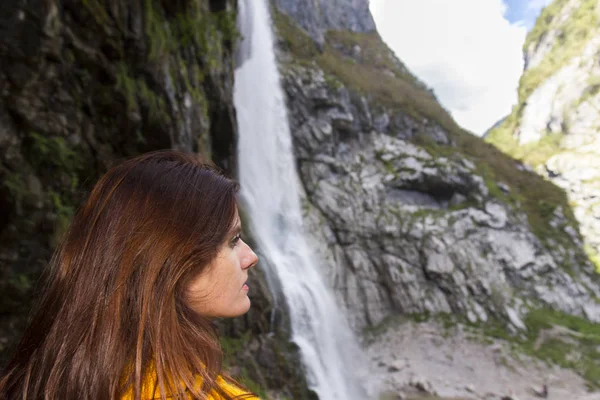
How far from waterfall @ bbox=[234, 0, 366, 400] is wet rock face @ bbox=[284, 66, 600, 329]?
4.09 ft

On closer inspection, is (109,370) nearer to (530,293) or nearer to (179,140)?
(179,140)

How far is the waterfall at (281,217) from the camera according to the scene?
43.7 feet

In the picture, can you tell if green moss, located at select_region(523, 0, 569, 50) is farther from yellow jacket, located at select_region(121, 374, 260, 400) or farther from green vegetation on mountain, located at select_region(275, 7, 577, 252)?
yellow jacket, located at select_region(121, 374, 260, 400)

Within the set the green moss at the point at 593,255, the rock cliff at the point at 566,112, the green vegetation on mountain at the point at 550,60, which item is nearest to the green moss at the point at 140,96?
the green moss at the point at 593,255

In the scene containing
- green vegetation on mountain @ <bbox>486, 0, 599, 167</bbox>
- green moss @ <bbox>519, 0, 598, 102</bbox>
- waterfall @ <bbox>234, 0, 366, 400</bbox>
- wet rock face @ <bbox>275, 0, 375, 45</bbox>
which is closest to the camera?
waterfall @ <bbox>234, 0, 366, 400</bbox>

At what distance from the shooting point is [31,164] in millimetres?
5574

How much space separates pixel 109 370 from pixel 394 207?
837 inches

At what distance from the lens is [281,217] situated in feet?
57.3

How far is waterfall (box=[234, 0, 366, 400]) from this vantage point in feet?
43.7

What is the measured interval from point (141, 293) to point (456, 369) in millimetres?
17012

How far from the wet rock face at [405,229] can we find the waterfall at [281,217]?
125cm

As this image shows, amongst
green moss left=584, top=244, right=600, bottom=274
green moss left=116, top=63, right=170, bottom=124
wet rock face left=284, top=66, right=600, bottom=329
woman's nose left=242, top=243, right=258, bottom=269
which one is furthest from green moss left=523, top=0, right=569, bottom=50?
woman's nose left=242, top=243, right=258, bottom=269

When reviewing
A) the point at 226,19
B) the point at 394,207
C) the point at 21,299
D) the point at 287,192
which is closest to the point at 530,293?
the point at 394,207

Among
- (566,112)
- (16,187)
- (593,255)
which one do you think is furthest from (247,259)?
(566,112)
